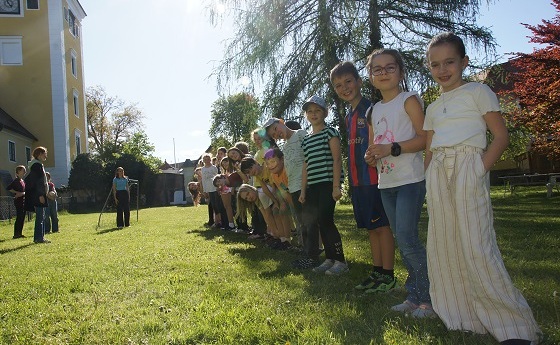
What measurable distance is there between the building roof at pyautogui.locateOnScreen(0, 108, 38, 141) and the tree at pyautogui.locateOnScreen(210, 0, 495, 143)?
18.5 metres

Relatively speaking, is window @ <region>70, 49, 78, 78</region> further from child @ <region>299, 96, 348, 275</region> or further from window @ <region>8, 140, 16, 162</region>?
child @ <region>299, 96, 348, 275</region>

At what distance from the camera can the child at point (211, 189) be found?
10.5 m

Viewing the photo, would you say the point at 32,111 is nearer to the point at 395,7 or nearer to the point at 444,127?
the point at 395,7

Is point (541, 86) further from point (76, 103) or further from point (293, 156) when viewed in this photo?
point (76, 103)

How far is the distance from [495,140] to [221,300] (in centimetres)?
229

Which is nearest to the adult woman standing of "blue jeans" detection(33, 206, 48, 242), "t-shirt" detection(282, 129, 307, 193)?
"blue jeans" detection(33, 206, 48, 242)

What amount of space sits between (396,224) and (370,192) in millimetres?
572

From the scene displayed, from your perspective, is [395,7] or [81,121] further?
[81,121]

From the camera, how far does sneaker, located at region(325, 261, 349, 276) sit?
15.2 feet

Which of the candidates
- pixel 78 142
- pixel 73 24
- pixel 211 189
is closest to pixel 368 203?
pixel 211 189

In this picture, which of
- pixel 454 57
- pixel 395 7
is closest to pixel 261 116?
pixel 395 7

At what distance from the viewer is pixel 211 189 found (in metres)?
10.7

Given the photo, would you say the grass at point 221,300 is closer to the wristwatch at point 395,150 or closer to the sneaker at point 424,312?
the sneaker at point 424,312

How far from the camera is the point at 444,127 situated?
110 inches
